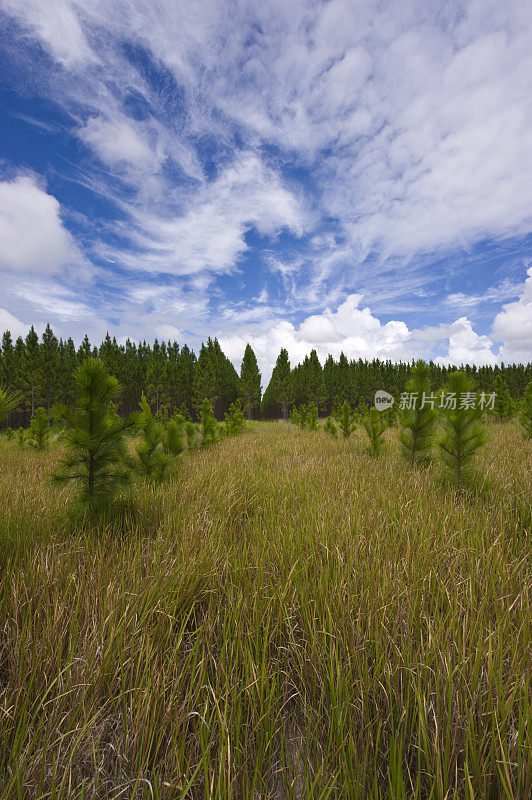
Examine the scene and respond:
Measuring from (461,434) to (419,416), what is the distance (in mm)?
1271

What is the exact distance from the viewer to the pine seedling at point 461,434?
4.40 m

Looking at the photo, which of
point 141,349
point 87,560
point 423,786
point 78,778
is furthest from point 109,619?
point 141,349

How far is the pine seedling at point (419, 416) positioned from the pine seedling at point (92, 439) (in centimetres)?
508

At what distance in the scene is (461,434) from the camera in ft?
14.8

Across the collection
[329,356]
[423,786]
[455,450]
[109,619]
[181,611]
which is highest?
[329,356]

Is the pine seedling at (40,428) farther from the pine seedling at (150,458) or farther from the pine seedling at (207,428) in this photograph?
the pine seedling at (150,458)

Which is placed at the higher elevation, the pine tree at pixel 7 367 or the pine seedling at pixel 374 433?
the pine tree at pixel 7 367

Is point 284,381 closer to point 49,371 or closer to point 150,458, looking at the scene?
point 49,371

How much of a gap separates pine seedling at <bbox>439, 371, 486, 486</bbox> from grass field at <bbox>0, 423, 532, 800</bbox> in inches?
60.1

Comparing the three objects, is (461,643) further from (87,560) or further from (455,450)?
(455,450)

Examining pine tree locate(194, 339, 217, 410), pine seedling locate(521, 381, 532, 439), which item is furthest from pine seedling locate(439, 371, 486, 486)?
pine tree locate(194, 339, 217, 410)

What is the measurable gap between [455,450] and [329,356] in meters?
58.1

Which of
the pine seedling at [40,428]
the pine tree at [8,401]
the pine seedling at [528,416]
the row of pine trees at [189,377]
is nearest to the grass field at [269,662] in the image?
the pine tree at [8,401]

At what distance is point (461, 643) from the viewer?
153cm
